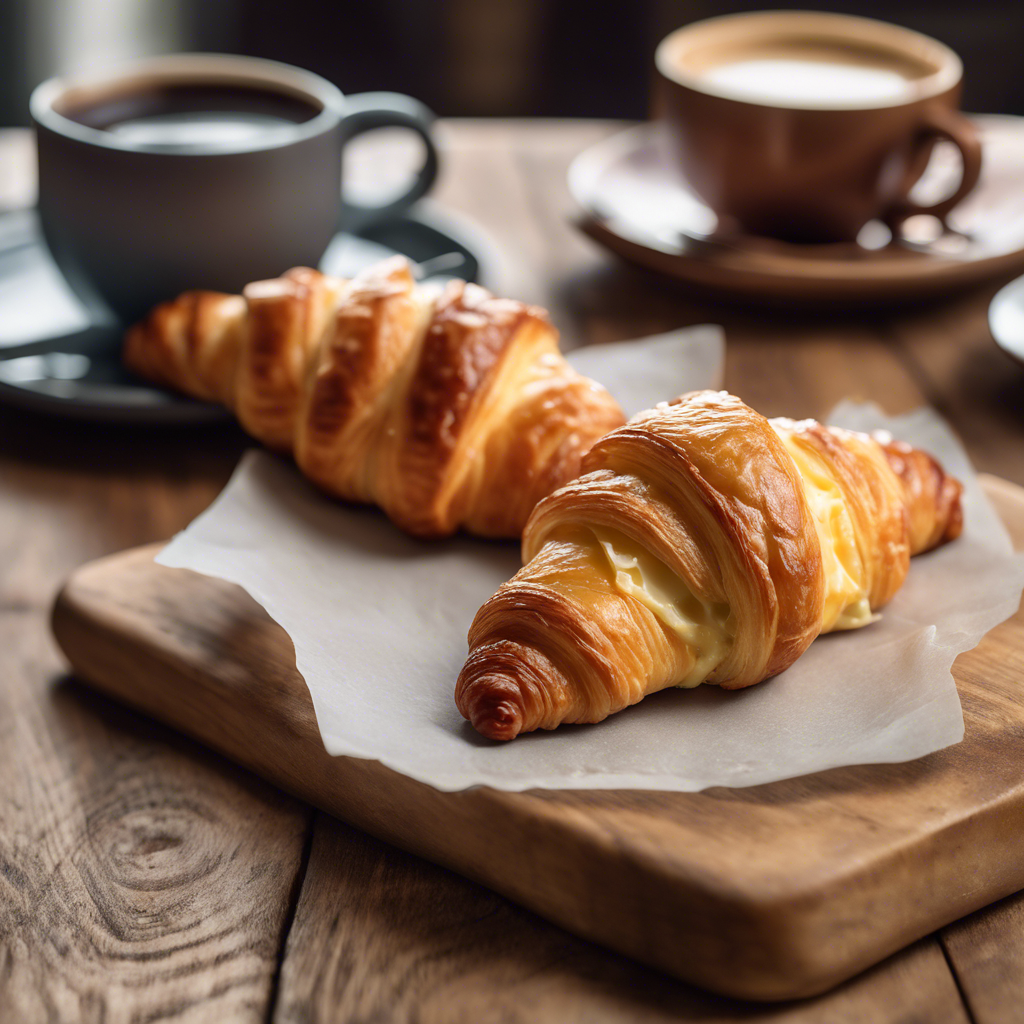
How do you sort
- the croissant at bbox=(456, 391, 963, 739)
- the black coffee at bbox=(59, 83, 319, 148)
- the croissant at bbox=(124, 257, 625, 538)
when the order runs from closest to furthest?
the croissant at bbox=(456, 391, 963, 739)
the croissant at bbox=(124, 257, 625, 538)
the black coffee at bbox=(59, 83, 319, 148)

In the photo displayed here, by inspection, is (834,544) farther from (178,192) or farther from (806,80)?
(806,80)

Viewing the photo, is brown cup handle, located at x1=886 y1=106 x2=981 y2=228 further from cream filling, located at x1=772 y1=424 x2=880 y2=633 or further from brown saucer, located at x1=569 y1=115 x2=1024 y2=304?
cream filling, located at x1=772 y1=424 x2=880 y2=633

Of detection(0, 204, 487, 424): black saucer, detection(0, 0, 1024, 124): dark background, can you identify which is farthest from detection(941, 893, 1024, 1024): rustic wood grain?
detection(0, 0, 1024, 124): dark background

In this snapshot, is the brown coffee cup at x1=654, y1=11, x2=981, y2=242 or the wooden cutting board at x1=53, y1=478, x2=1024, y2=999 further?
the brown coffee cup at x1=654, y1=11, x2=981, y2=242

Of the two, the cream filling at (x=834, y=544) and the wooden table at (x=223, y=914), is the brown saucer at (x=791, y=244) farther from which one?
the wooden table at (x=223, y=914)

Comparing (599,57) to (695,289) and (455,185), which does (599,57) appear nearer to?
(455,185)
